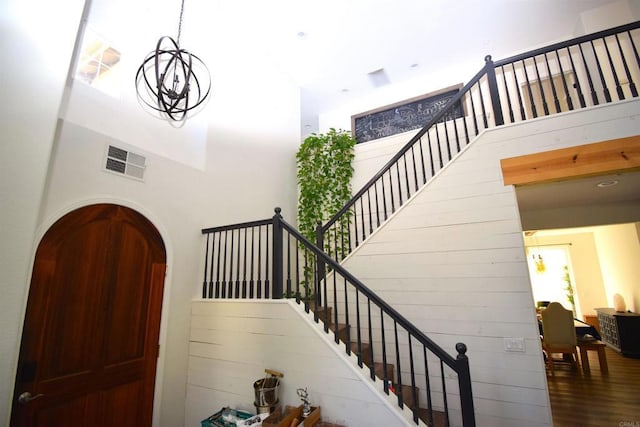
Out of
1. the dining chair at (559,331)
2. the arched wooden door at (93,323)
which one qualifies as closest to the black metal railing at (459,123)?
the arched wooden door at (93,323)

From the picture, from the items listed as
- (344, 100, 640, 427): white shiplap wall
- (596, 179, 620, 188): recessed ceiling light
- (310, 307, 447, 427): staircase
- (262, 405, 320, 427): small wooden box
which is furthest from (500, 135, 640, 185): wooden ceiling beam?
(262, 405, 320, 427): small wooden box

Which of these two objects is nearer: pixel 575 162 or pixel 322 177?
pixel 575 162

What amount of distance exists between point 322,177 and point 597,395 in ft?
17.4

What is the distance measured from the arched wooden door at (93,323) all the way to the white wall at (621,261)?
915cm

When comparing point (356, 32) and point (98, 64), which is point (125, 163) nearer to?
point (98, 64)

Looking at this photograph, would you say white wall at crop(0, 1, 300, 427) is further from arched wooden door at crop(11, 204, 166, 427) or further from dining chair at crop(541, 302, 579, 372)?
dining chair at crop(541, 302, 579, 372)

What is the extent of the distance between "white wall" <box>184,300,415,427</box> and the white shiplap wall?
1203mm

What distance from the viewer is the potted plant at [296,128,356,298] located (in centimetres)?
515

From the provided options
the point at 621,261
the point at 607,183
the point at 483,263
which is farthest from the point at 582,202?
the point at 621,261

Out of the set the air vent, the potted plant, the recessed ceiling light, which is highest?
the potted plant

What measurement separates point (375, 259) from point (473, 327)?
4.19ft

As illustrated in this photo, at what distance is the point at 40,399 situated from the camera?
6.99ft

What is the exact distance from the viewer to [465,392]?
2.04 meters

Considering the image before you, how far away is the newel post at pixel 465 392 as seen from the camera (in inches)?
79.2
